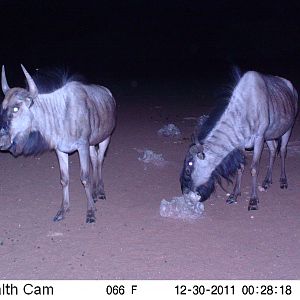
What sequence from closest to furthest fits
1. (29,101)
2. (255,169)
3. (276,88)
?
(29,101) → (255,169) → (276,88)

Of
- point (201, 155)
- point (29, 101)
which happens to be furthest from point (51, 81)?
point (201, 155)

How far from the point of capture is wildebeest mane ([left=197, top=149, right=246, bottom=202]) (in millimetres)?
7176

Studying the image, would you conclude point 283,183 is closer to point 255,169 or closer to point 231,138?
point 255,169

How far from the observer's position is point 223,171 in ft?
23.7

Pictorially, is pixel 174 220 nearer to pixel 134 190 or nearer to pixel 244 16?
pixel 134 190

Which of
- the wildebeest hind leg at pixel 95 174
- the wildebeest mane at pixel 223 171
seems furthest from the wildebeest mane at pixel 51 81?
the wildebeest mane at pixel 223 171

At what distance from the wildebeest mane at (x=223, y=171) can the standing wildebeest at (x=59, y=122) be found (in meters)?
1.65

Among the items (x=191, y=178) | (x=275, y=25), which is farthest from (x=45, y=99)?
(x=275, y=25)

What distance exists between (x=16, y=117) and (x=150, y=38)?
4052cm

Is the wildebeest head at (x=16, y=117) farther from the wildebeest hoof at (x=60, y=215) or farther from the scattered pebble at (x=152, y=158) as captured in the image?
the scattered pebble at (x=152, y=158)

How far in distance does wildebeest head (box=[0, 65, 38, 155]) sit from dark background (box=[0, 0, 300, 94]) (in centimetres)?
1584

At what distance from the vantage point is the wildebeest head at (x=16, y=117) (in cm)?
584

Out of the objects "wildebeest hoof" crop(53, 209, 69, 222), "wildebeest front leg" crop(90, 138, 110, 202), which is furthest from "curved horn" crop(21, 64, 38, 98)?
"wildebeest front leg" crop(90, 138, 110, 202)

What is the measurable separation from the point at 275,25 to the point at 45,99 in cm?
4754
